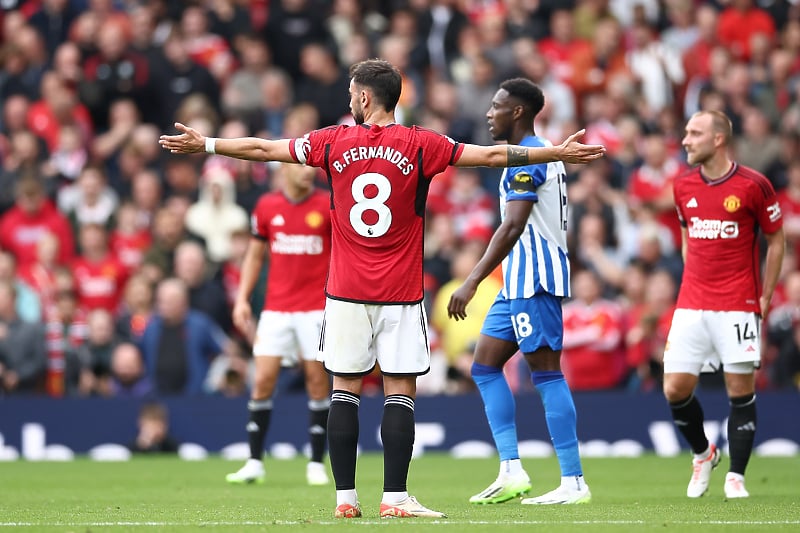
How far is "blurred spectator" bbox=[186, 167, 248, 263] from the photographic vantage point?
17609 mm

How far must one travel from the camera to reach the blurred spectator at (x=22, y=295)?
16.4m

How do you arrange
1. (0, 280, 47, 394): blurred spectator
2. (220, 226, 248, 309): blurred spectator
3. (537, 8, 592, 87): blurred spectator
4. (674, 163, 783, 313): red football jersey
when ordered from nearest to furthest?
(674, 163, 783, 313): red football jersey
(0, 280, 47, 394): blurred spectator
(220, 226, 248, 309): blurred spectator
(537, 8, 592, 87): blurred spectator

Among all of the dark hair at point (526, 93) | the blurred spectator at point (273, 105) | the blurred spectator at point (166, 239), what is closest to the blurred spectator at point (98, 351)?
the blurred spectator at point (166, 239)

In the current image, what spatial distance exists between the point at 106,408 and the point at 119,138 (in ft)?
16.5

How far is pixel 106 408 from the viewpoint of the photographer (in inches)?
612

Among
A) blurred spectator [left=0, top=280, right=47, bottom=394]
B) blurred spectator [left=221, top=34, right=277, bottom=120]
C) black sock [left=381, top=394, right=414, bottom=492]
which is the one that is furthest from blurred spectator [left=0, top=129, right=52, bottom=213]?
black sock [left=381, top=394, right=414, bottom=492]

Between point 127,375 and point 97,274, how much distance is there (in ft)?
5.86

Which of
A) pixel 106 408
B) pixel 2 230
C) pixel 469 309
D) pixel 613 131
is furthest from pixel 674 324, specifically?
pixel 2 230

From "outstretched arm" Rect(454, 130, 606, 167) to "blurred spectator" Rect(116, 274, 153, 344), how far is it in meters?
8.81

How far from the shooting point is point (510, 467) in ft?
31.4

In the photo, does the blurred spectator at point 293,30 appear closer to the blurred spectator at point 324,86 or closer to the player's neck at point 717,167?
the blurred spectator at point 324,86

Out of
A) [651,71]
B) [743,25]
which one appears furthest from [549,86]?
[743,25]

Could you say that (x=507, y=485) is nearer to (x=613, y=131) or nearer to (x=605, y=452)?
(x=605, y=452)

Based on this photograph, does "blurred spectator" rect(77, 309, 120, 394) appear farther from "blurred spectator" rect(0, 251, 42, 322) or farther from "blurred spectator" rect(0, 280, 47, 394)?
"blurred spectator" rect(0, 251, 42, 322)
